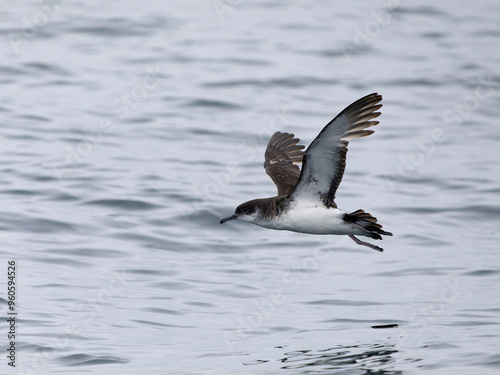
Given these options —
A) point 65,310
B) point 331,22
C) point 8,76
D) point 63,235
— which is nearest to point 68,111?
point 8,76

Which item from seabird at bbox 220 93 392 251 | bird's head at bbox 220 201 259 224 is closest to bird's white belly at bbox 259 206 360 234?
seabird at bbox 220 93 392 251

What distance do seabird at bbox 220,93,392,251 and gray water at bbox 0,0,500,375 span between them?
3.90 feet

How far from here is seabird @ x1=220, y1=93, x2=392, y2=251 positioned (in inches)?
309

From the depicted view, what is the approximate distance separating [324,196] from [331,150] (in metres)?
0.65

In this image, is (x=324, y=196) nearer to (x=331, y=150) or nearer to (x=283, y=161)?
(x=331, y=150)

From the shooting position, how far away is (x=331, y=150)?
26.5 ft

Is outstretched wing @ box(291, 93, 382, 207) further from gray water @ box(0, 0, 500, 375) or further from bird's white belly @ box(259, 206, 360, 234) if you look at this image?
gray water @ box(0, 0, 500, 375)

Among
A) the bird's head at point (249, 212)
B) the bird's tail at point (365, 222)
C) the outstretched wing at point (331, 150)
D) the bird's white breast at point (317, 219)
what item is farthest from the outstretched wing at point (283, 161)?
the bird's tail at point (365, 222)

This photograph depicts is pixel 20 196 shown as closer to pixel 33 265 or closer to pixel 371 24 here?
pixel 33 265

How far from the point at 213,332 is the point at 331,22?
18.4 meters

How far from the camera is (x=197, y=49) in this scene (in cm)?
2372

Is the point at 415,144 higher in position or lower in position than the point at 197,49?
lower

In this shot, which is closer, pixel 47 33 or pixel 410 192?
pixel 410 192

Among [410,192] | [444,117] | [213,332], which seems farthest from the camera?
[444,117]
